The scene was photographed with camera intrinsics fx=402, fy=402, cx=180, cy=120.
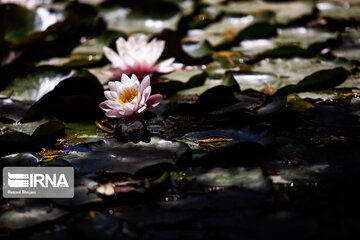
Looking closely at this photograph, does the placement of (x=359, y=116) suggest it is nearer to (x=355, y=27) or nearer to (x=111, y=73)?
(x=111, y=73)

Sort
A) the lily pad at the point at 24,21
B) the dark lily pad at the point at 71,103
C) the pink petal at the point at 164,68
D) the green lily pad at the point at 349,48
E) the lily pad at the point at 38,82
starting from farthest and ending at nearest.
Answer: the lily pad at the point at 24,21
the green lily pad at the point at 349,48
the pink petal at the point at 164,68
the lily pad at the point at 38,82
the dark lily pad at the point at 71,103

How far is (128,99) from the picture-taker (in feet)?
4.79

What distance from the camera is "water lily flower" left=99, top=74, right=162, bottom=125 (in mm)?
1402

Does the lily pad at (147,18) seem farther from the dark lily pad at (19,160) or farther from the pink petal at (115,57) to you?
the dark lily pad at (19,160)

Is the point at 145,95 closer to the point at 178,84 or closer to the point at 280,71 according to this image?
the point at 178,84

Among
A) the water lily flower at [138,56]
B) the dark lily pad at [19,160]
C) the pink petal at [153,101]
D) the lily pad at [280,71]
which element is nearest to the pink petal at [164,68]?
the water lily flower at [138,56]

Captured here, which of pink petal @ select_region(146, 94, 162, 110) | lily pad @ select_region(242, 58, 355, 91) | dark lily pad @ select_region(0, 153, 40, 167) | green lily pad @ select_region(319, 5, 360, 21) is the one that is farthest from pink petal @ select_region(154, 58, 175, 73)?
green lily pad @ select_region(319, 5, 360, 21)

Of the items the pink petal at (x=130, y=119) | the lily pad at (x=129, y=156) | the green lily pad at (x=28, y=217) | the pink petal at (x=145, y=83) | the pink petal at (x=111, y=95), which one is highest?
the pink petal at (x=145, y=83)

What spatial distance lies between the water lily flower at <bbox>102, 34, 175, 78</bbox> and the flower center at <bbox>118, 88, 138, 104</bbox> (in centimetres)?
37

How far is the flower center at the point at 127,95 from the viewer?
1448mm

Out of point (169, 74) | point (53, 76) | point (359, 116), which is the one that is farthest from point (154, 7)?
point (359, 116)

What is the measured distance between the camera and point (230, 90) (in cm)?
156

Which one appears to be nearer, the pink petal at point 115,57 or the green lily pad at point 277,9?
the pink petal at point 115,57

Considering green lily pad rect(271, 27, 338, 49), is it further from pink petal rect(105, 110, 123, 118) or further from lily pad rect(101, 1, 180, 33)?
pink petal rect(105, 110, 123, 118)
